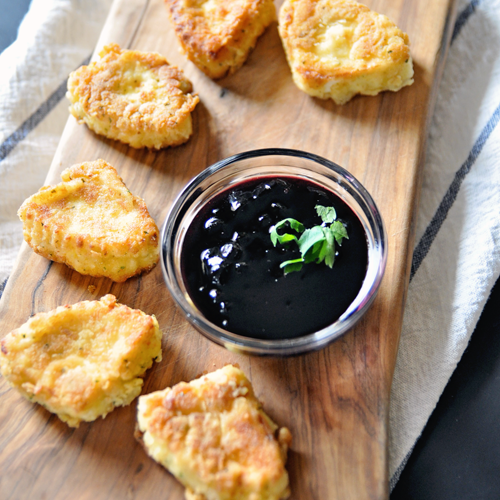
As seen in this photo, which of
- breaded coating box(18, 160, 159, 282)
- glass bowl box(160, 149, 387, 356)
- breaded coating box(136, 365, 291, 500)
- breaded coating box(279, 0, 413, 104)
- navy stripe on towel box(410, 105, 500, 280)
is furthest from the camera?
navy stripe on towel box(410, 105, 500, 280)

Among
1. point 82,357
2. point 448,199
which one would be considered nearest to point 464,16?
point 448,199

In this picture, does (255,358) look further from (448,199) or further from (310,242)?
(448,199)

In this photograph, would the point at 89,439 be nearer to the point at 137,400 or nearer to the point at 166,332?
the point at 137,400

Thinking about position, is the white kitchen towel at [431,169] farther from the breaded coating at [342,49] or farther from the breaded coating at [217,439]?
the breaded coating at [217,439]

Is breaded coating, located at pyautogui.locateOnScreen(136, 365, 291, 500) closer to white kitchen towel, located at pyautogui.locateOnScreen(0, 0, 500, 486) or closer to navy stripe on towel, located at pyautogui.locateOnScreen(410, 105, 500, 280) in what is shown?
white kitchen towel, located at pyautogui.locateOnScreen(0, 0, 500, 486)

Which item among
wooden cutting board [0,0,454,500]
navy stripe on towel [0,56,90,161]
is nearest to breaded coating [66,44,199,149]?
wooden cutting board [0,0,454,500]

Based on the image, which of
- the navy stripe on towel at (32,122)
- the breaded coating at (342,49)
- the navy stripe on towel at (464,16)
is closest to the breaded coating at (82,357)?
the navy stripe on towel at (32,122)
